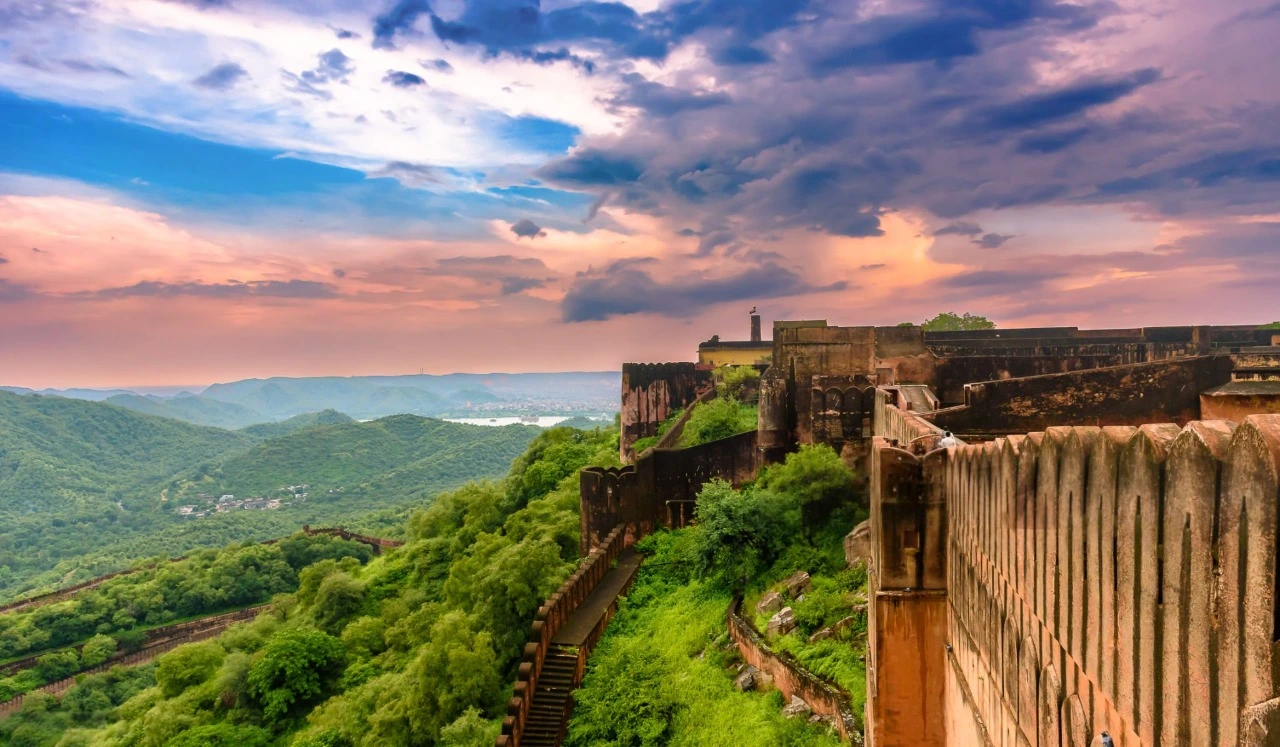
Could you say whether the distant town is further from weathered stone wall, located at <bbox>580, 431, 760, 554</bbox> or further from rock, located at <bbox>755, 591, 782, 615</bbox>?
rock, located at <bbox>755, 591, 782, 615</bbox>

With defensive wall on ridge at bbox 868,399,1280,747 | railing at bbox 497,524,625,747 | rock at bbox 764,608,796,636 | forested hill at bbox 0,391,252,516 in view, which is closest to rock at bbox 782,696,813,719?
rock at bbox 764,608,796,636

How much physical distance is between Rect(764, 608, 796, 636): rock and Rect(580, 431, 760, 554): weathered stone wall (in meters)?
10.7

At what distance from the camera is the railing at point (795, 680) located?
1125cm

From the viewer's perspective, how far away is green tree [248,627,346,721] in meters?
28.2

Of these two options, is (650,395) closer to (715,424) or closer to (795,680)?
(715,424)

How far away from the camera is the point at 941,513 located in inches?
312

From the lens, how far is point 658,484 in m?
26.7

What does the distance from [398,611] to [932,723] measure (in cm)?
2938

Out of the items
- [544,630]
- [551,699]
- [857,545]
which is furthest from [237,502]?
[857,545]

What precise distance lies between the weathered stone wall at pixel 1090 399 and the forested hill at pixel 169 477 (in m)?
95.7

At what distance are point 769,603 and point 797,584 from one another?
2.69 feet

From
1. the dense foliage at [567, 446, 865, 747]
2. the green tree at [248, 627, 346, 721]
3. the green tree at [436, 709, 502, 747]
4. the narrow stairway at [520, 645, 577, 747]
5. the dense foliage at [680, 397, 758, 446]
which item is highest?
the dense foliage at [680, 397, 758, 446]

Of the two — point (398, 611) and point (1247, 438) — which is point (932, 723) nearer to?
point (1247, 438)

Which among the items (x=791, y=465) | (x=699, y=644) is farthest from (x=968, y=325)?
(x=699, y=644)
